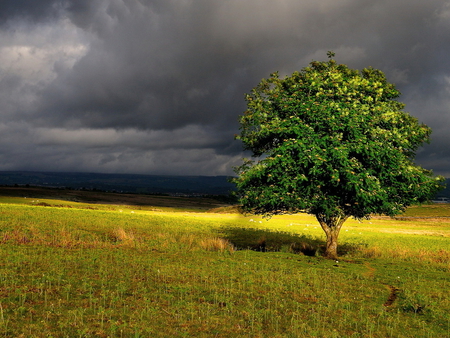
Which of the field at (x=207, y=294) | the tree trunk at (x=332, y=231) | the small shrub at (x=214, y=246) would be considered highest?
the tree trunk at (x=332, y=231)

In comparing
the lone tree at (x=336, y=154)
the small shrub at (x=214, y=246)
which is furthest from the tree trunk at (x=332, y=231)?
the small shrub at (x=214, y=246)

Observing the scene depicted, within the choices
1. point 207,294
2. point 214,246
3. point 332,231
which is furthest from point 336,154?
point 214,246

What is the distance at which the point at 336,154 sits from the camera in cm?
2338

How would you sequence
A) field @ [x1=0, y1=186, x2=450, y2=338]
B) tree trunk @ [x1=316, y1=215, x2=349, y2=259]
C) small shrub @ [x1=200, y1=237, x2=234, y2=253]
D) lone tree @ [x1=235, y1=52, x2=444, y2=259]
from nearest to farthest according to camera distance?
1. field @ [x1=0, y1=186, x2=450, y2=338]
2. lone tree @ [x1=235, y1=52, x2=444, y2=259]
3. tree trunk @ [x1=316, y1=215, x2=349, y2=259]
4. small shrub @ [x1=200, y1=237, x2=234, y2=253]

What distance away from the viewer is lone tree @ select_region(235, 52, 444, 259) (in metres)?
24.3

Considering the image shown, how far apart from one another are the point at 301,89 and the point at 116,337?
78.2 feet

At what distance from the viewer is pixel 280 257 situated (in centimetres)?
2816

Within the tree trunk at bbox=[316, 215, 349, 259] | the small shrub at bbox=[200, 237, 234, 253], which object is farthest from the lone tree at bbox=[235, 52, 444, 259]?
the small shrub at bbox=[200, 237, 234, 253]

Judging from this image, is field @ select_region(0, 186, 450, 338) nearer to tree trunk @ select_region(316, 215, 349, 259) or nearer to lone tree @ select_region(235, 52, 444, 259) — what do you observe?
tree trunk @ select_region(316, 215, 349, 259)

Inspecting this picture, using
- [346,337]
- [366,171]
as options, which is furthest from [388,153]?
[346,337]

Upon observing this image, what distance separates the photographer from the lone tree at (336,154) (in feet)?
79.6

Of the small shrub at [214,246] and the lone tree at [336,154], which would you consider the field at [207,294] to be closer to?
the small shrub at [214,246]

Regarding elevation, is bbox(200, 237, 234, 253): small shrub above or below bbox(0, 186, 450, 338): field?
below

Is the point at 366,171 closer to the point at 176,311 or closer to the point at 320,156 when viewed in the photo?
the point at 320,156
